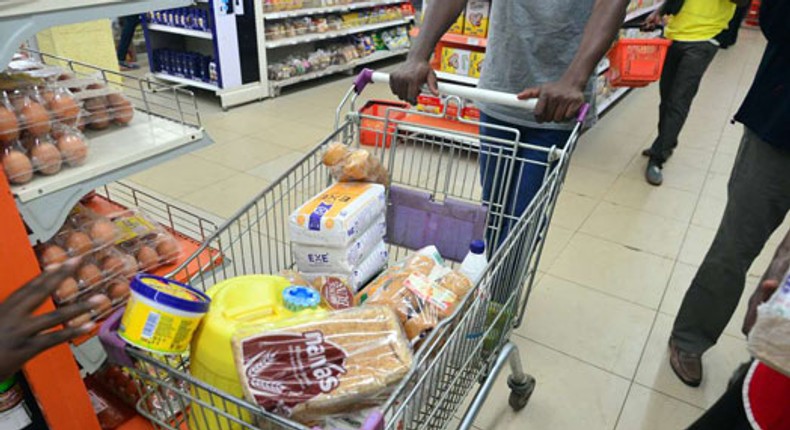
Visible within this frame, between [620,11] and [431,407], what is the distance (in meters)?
1.05

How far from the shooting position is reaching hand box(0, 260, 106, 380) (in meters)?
0.79

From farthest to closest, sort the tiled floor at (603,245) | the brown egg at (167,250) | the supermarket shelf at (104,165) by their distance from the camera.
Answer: the tiled floor at (603,245)
the brown egg at (167,250)
the supermarket shelf at (104,165)

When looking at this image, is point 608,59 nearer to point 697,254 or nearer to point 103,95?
point 697,254

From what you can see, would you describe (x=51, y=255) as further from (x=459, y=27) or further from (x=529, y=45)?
(x=459, y=27)

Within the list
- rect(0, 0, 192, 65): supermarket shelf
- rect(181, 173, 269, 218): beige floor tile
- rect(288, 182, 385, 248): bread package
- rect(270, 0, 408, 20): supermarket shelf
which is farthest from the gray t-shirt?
rect(270, 0, 408, 20): supermarket shelf

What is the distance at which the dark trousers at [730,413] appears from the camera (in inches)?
46.9

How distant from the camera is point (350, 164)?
4.66 feet

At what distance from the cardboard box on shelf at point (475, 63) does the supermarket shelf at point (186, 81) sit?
2.28 metres

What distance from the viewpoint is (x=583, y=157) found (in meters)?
4.24

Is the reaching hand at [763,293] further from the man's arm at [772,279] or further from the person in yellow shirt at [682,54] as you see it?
the person in yellow shirt at [682,54]

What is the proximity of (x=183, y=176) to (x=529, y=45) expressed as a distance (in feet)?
8.77

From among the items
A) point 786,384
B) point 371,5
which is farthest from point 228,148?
point 786,384

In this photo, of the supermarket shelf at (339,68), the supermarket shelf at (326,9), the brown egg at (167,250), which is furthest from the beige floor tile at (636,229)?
the supermarket shelf at (326,9)

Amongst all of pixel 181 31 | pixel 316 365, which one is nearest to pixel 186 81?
pixel 181 31
